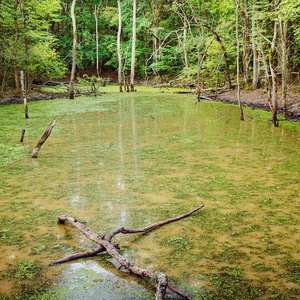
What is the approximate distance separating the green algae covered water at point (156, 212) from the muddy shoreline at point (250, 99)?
3089 mm

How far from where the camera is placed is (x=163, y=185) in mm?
4176

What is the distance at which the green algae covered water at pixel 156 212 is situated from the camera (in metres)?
2.20

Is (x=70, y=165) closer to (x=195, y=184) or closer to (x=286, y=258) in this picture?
(x=195, y=184)

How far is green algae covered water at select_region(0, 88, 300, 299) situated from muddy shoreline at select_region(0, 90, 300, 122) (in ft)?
10.1

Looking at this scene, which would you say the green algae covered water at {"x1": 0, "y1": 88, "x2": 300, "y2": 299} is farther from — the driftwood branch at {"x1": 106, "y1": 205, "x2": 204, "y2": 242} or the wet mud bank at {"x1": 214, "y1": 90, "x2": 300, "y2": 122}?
the wet mud bank at {"x1": 214, "y1": 90, "x2": 300, "y2": 122}

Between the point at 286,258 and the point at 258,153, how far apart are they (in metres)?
3.50

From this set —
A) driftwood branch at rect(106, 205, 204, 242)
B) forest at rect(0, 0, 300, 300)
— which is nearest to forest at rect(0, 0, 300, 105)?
forest at rect(0, 0, 300, 300)

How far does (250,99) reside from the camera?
1309 cm

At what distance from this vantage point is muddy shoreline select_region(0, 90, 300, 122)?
9.72 m

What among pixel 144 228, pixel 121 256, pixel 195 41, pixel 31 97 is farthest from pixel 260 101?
pixel 31 97

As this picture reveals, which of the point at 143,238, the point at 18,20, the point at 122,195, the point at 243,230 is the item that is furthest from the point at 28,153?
the point at 18,20

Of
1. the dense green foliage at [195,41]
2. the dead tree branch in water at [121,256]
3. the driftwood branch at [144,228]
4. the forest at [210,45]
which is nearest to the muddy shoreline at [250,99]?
the forest at [210,45]

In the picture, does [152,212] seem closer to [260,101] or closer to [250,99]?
[260,101]

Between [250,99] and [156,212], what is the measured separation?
11086 millimetres
